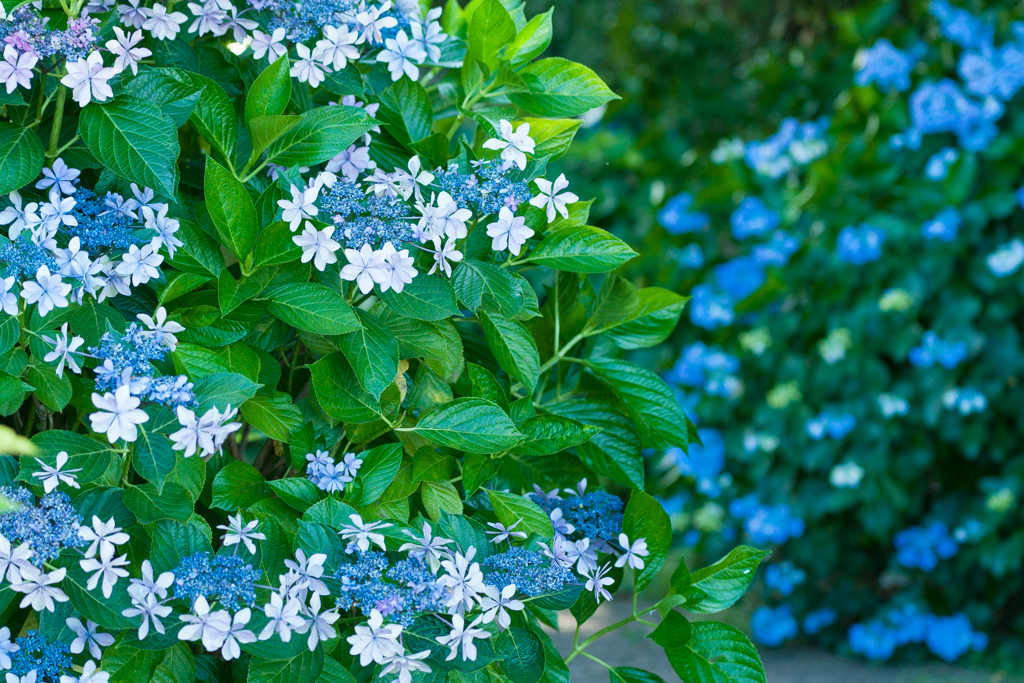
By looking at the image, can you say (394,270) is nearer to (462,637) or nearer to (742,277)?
(462,637)

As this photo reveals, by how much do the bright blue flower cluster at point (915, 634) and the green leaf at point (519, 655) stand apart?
2560 millimetres

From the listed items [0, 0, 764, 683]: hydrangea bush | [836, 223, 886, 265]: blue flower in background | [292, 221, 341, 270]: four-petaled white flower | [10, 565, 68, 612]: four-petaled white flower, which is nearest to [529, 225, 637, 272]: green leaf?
[0, 0, 764, 683]: hydrangea bush

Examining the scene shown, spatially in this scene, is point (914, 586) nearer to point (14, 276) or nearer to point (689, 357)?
point (689, 357)

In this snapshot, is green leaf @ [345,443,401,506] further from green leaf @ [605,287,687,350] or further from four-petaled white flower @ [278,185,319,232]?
green leaf @ [605,287,687,350]

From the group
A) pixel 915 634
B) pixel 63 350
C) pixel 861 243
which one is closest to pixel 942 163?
pixel 861 243

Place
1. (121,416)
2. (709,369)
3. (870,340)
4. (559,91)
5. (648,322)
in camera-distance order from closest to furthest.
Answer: (121,416), (559,91), (648,322), (870,340), (709,369)

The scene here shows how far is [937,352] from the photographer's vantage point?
8.91 feet

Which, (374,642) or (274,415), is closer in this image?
(374,642)

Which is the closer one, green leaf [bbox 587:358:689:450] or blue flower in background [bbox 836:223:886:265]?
green leaf [bbox 587:358:689:450]

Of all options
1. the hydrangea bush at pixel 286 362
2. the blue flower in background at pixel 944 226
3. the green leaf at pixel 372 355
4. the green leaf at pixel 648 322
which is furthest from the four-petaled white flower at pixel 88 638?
the blue flower in background at pixel 944 226

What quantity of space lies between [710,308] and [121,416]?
101 inches

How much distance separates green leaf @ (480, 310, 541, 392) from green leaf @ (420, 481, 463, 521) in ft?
0.47

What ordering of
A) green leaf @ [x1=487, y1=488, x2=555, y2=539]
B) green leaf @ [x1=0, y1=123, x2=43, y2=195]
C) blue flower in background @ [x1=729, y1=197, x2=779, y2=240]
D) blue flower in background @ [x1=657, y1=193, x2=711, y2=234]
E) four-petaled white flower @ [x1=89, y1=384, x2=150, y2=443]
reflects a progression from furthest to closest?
blue flower in background @ [x1=657, y1=193, x2=711, y2=234], blue flower in background @ [x1=729, y1=197, x2=779, y2=240], green leaf @ [x1=487, y1=488, x2=555, y2=539], green leaf @ [x1=0, y1=123, x2=43, y2=195], four-petaled white flower @ [x1=89, y1=384, x2=150, y2=443]

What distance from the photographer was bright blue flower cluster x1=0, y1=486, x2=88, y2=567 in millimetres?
746
